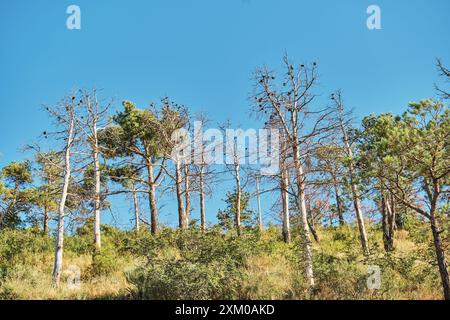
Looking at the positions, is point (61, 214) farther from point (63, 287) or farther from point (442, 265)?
point (442, 265)

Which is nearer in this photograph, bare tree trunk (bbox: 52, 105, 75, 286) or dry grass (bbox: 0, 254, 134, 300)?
dry grass (bbox: 0, 254, 134, 300)

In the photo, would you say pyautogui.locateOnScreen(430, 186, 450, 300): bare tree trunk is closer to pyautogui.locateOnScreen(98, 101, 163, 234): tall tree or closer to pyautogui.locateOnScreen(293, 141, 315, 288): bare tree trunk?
pyautogui.locateOnScreen(293, 141, 315, 288): bare tree trunk

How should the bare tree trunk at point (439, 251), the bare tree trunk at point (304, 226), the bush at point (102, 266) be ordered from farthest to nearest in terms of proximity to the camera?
1. the bush at point (102, 266)
2. the bare tree trunk at point (304, 226)
3. the bare tree trunk at point (439, 251)

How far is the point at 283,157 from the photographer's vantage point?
11.6 m

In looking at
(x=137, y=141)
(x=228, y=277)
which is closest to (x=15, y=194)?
(x=137, y=141)

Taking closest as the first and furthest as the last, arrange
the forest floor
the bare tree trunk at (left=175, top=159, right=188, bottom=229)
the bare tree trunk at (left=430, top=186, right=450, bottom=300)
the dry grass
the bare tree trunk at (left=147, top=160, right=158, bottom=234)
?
1. the bare tree trunk at (left=430, top=186, right=450, bottom=300)
2. the forest floor
3. the dry grass
4. the bare tree trunk at (left=175, top=159, right=188, bottom=229)
5. the bare tree trunk at (left=147, top=160, right=158, bottom=234)

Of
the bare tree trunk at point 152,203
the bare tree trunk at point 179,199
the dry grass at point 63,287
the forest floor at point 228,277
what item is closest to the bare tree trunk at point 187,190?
the bare tree trunk at point 179,199

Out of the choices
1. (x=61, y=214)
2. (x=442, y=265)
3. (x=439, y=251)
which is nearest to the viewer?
(x=442, y=265)

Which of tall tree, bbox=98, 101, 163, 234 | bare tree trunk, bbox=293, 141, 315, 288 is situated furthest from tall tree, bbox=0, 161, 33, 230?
bare tree trunk, bbox=293, 141, 315, 288

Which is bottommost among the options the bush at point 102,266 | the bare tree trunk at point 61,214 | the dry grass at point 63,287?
the dry grass at point 63,287

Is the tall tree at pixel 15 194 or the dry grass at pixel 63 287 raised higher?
the tall tree at pixel 15 194

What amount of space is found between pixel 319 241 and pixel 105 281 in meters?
11.8

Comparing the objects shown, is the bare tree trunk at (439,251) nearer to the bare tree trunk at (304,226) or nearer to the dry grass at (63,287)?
the bare tree trunk at (304,226)
